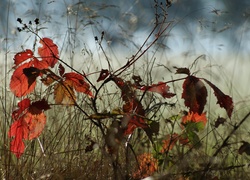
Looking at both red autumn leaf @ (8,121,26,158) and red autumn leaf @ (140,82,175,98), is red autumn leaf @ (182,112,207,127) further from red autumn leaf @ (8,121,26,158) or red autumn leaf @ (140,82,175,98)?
red autumn leaf @ (8,121,26,158)

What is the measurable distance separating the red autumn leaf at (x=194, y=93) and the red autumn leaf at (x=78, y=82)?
28 centimetres

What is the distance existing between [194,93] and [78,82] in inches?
12.8

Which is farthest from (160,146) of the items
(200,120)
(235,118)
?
(235,118)

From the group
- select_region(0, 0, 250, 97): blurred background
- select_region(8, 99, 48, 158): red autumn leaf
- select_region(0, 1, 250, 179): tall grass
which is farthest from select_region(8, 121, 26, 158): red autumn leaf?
select_region(0, 0, 250, 97): blurred background

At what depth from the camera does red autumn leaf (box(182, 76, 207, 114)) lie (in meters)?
1.61

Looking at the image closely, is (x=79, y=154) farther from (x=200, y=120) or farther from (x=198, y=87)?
(x=198, y=87)

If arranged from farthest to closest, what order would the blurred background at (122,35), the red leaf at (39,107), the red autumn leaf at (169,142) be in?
the blurred background at (122,35) → the red autumn leaf at (169,142) → the red leaf at (39,107)

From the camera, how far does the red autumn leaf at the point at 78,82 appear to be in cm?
173

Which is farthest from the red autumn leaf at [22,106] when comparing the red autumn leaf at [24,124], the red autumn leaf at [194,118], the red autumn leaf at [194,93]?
the red autumn leaf at [194,118]

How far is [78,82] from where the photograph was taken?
5.72 feet

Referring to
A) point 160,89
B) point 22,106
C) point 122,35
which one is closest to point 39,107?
point 22,106

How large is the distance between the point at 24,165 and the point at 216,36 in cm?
151

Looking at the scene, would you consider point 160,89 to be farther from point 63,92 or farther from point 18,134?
point 18,134

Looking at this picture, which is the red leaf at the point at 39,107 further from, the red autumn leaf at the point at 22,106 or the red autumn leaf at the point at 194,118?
the red autumn leaf at the point at 194,118
